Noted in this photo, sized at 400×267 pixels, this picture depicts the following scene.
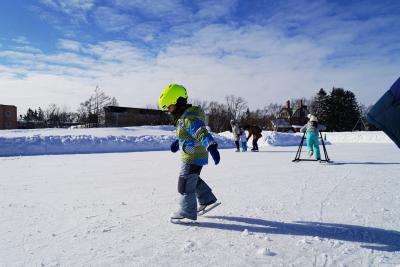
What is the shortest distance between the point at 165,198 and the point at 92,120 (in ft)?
146

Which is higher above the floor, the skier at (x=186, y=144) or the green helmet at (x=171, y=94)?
the green helmet at (x=171, y=94)

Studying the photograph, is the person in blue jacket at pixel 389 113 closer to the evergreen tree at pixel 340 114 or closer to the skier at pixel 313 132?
the skier at pixel 313 132

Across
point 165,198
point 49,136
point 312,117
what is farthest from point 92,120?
point 165,198

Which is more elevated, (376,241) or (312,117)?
(312,117)

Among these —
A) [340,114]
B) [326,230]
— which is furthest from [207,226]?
[340,114]

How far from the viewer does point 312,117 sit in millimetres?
11891

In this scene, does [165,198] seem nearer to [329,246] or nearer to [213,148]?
[213,148]

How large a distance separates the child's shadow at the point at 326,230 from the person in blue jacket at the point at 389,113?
119 cm

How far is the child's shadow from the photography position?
3287 mm

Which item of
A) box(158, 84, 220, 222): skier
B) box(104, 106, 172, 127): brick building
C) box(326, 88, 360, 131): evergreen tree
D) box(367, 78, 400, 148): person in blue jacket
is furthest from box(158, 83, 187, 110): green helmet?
box(326, 88, 360, 131): evergreen tree

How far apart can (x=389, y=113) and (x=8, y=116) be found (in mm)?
76056

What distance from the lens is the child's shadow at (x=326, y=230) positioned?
10.8ft

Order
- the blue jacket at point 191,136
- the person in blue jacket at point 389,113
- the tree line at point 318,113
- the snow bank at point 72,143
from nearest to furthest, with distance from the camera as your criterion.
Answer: the person in blue jacket at point 389,113
the blue jacket at point 191,136
the snow bank at point 72,143
the tree line at point 318,113

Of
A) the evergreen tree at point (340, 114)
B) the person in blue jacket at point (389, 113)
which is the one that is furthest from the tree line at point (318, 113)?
the person in blue jacket at point (389, 113)
